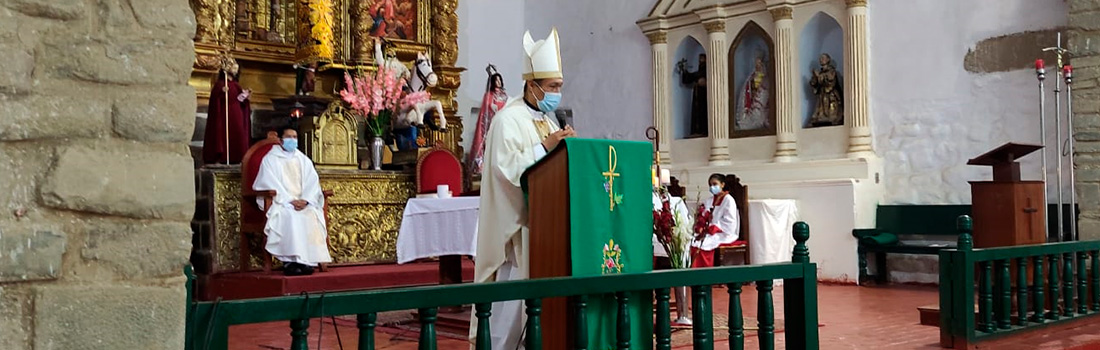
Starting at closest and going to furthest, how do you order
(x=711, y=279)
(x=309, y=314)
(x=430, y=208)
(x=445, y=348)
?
(x=309, y=314), (x=711, y=279), (x=445, y=348), (x=430, y=208)

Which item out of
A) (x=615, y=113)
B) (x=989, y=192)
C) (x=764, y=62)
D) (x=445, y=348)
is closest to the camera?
(x=445, y=348)

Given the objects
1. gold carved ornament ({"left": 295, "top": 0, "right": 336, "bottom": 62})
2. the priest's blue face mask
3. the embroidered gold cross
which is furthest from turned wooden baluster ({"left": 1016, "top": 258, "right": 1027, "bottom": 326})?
gold carved ornament ({"left": 295, "top": 0, "right": 336, "bottom": 62})

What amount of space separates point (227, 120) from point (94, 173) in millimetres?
8334

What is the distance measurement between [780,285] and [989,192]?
3.88m

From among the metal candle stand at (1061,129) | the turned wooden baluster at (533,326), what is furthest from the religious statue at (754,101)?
the turned wooden baluster at (533,326)

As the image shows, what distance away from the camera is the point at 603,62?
560 inches

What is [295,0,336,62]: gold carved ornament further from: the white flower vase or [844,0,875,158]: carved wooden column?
[844,0,875,158]: carved wooden column

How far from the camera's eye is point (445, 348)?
6066 mm

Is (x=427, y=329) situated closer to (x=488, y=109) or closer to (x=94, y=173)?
(x=94, y=173)

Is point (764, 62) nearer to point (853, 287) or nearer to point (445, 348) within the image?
point (853, 287)

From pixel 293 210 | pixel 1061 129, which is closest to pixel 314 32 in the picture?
pixel 293 210

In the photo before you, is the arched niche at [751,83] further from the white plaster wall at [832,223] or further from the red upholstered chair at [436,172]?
the red upholstered chair at [436,172]

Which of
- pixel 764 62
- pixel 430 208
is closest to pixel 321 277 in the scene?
pixel 430 208

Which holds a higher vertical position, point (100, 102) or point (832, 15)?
point (832, 15)
